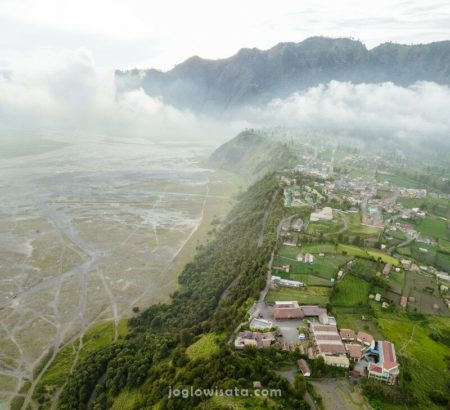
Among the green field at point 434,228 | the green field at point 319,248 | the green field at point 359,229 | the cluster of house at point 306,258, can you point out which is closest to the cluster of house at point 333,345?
the cluster of house at point 306,258

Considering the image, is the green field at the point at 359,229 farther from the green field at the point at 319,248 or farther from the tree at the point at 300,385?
the tree at the point at 300,385

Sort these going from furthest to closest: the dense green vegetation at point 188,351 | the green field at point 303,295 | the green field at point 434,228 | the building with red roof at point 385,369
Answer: the green field at point 434,228 < the green field at point 303,295 < the dense green vegetation at point 188,351 < the building with red roof at point 385,369

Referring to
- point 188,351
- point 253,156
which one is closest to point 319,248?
point 188,351

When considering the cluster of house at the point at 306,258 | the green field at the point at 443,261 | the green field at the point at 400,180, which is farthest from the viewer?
the green field at the point at 400,180

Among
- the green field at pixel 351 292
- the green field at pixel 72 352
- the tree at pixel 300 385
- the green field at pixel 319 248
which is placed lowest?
the green field at pixel 72 352

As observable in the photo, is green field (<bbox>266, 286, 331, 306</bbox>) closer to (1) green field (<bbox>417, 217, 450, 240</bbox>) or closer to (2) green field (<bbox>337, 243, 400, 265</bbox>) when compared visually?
(2) green field (<bbox>337, 243, 400, 265</bbox>)

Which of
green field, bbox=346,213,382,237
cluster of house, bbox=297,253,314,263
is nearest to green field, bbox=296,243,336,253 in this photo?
cluster of house, bbox=297,253,314,263
